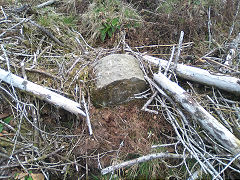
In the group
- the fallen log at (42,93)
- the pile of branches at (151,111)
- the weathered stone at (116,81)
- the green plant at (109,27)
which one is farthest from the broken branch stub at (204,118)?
the green plant at (109,27)

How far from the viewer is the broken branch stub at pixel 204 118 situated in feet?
7.36

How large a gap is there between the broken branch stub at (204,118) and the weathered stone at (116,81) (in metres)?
0.36

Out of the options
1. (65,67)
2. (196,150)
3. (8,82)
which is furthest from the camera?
(65,67)

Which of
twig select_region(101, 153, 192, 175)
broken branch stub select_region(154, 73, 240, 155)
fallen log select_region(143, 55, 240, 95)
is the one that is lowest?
twig select_region(101, 153, 192, 175)

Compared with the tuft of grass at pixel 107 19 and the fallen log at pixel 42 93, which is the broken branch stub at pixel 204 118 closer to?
the fallen log at pixel 42 93

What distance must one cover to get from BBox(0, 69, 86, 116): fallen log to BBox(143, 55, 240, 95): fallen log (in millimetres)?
1412

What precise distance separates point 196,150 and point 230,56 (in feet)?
5.87

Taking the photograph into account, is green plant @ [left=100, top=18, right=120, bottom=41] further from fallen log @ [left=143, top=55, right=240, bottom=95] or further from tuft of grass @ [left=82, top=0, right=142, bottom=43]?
fallen log @ [left=143, top=55, right=240, bottom=95]

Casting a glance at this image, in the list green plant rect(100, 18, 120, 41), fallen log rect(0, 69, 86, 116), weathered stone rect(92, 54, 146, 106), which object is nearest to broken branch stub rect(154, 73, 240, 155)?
weathered stone rect(92, 54, 146, 106)

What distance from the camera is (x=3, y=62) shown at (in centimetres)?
278

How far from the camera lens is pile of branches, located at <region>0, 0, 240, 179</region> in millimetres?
2336

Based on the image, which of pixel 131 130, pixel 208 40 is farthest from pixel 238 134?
pixel 208 40

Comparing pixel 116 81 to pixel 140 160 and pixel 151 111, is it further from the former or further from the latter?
pixel 140 160

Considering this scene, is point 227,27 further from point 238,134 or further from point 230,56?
point 238,134
